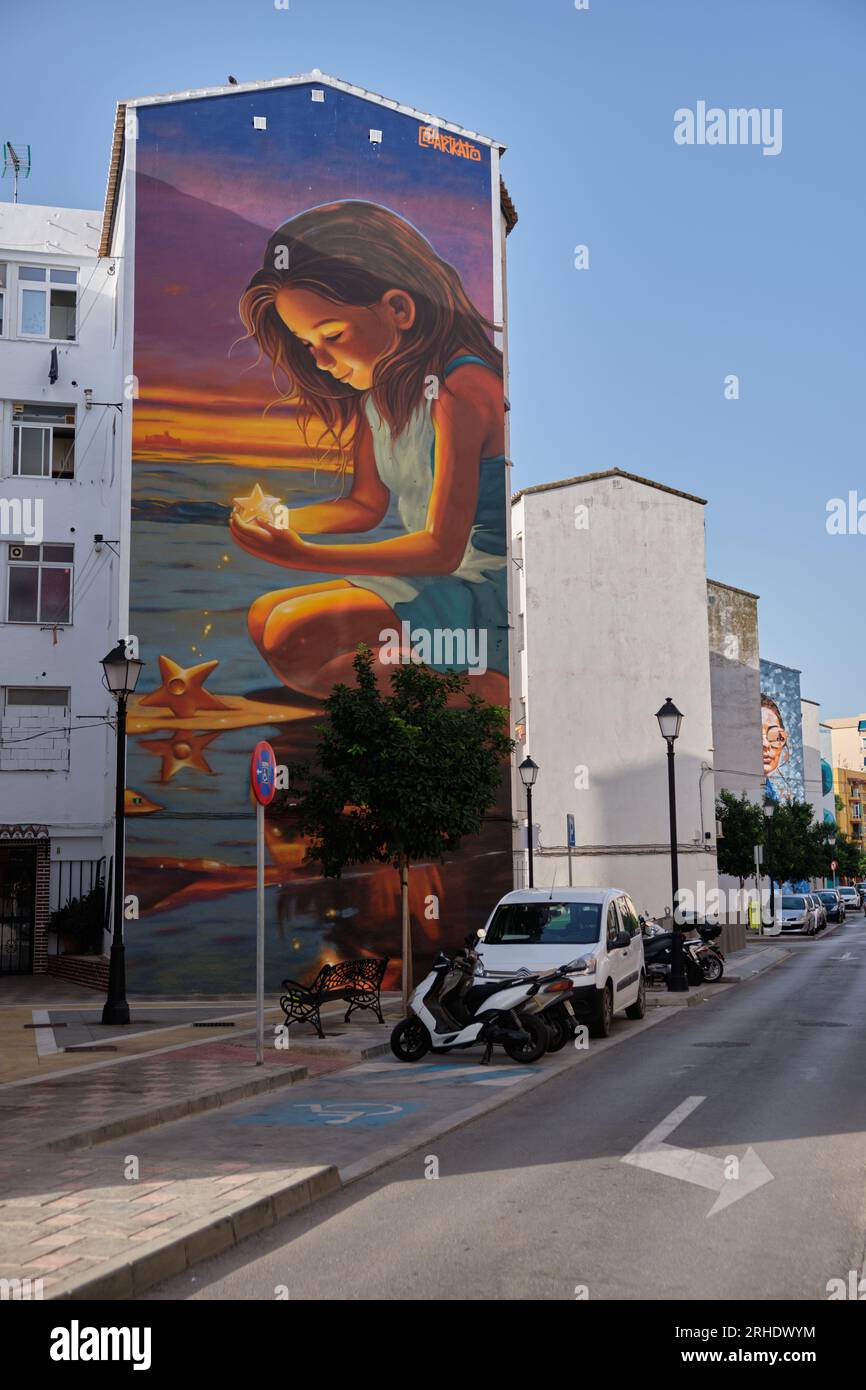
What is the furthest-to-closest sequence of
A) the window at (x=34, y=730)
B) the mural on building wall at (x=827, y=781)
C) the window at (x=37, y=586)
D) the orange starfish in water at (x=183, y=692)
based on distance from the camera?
the mural on building wall at (x=827, y=781) < the window at (x=37, y=586) < the window at (x=34, y=730) < the orange starfish in water at (x=183, y=692)

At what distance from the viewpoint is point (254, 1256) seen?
6.92m

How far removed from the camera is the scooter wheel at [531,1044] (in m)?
14.6

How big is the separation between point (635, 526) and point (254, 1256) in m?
40.8

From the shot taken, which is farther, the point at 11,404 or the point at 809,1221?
the point at 11,404

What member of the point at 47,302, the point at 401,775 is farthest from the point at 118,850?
the point at 47,302

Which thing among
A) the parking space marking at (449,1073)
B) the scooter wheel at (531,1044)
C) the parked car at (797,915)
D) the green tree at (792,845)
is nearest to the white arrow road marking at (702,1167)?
the parking space marking at (449,1073)

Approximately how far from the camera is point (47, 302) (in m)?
33.1

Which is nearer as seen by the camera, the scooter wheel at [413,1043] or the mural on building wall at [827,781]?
the scooter wheel at [413,1043]

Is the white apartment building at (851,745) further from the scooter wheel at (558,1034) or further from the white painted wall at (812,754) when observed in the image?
the scooter wheel at (558,1034)

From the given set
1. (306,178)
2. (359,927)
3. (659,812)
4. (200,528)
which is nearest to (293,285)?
(306,178)

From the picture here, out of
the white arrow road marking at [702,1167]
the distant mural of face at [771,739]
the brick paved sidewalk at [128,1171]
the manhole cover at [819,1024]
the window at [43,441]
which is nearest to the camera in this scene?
the brick paved sidewalk at [128,1171]

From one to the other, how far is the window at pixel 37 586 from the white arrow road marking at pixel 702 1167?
2452 centimetres

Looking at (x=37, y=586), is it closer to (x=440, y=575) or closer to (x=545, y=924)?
(x=440, y=575)
